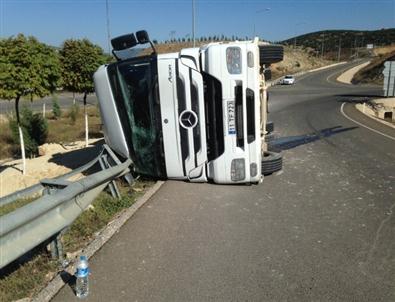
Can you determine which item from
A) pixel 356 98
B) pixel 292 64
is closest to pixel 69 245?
pixel 356 98

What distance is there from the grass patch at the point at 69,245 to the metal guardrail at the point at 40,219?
1.77ft

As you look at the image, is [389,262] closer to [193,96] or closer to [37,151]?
[193,96]

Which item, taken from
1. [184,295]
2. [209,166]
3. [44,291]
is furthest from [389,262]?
[44,291]

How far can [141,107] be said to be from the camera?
6.84 meters

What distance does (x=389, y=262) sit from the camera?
4.57 m

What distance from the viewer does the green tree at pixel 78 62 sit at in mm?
15023

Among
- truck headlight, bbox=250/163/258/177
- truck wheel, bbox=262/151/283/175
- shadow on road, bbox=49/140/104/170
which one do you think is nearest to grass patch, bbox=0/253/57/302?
truck headlight, bbox=250/163/258/177

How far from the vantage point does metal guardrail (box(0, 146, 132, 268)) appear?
129 inches

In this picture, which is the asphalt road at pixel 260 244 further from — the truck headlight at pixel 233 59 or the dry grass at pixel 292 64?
the dry grass at pixel 292 64

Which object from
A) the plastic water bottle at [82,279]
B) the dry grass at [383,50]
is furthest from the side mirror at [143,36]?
the dry grass at [383,50]

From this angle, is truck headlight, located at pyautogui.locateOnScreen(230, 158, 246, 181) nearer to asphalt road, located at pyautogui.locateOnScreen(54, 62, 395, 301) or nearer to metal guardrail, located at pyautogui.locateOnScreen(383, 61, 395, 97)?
→ asphalt road, located at pyautogui.locateOnScreen(54, 62, 395, 301)

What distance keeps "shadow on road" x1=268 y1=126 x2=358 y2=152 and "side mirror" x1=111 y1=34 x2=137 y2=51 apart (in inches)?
223

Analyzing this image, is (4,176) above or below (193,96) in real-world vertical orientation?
below

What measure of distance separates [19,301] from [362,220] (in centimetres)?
452
